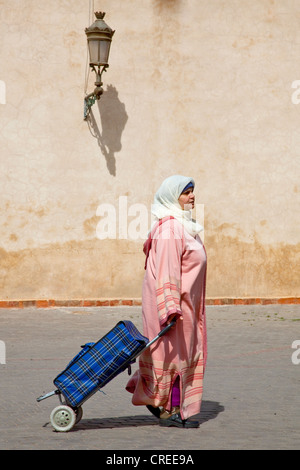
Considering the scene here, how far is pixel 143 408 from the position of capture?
24.8ft

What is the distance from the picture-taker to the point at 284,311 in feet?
47.4

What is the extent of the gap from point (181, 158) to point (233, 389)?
24.8 feet

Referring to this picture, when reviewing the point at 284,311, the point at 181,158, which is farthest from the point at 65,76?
the point at 284,311

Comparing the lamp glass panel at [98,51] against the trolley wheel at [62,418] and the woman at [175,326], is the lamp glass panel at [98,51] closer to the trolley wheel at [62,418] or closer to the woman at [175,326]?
the woman at [175,326]

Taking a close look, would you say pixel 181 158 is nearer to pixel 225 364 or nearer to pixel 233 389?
pixel 225 364

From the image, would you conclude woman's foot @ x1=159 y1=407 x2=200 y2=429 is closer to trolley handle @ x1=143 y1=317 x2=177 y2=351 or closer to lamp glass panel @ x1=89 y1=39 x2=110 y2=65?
trolley handle @ x1=143 y1=317 x2=177 y2=351

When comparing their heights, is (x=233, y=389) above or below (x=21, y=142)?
below

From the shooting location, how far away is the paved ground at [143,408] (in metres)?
6.27

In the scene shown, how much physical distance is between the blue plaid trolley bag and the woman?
0.98 feet

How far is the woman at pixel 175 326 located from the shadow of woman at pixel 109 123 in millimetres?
8272

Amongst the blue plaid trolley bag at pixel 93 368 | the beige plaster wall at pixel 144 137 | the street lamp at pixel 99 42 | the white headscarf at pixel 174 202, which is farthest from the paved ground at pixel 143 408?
the street lamp at pixel 99 42

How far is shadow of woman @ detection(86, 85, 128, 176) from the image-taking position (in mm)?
15180

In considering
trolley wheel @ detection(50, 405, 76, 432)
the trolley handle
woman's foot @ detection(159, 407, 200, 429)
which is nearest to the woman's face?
the trolley handle
